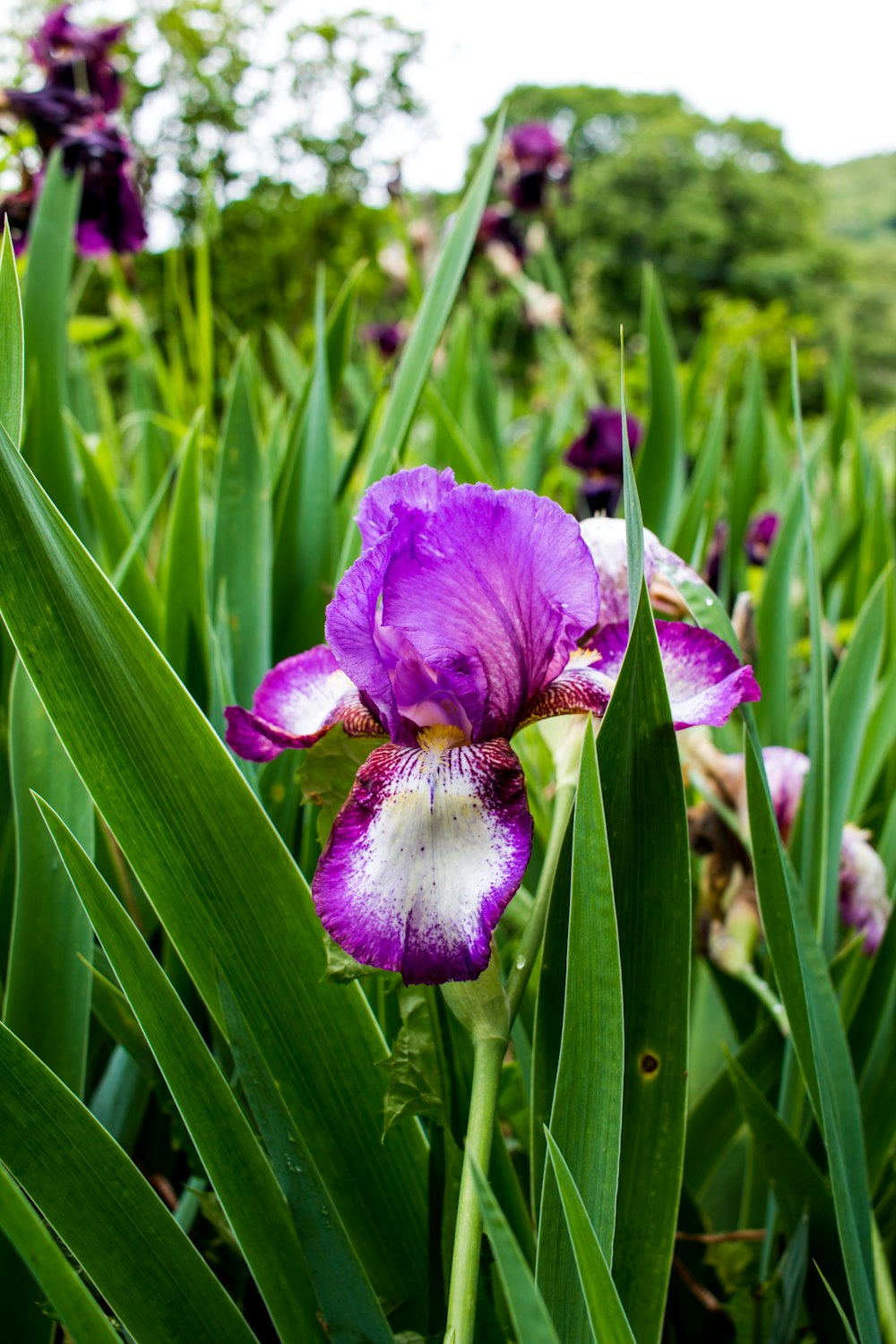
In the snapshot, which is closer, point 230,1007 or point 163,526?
point 230,1007

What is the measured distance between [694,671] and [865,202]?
1809 inches

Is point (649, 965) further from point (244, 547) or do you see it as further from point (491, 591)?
point (244, 547)

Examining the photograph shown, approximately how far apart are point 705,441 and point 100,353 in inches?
54.9

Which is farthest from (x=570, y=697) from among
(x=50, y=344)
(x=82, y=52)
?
(x=82, y=52)

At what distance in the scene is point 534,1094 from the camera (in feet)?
1.36

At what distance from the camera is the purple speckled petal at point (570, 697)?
0.41 metres

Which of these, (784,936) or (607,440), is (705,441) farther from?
(784,936)

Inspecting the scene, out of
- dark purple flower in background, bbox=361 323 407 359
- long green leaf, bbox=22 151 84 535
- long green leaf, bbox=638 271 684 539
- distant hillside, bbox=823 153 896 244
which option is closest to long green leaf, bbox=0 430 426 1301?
long green leaf, bbox=22 151 84 535

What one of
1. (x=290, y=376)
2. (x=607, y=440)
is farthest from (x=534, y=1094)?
(x=290, y=376)

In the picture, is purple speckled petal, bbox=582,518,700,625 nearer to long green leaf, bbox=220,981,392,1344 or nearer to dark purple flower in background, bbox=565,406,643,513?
long green leaf, bbox=220,981,392,1344

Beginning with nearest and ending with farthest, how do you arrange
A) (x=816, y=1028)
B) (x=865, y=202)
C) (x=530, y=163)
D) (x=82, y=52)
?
1. (x=816, y=1028)
2. (x=82, y=52)
3. (x=530, y=163)
4. (x=865, y=202)

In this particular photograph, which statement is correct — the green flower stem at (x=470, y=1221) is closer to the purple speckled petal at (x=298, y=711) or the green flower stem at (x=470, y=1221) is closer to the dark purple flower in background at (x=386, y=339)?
the purple speckled petal at (x=298, y=711)

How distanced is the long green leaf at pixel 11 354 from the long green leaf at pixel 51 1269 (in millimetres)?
290

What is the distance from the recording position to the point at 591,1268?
12.1 inches
